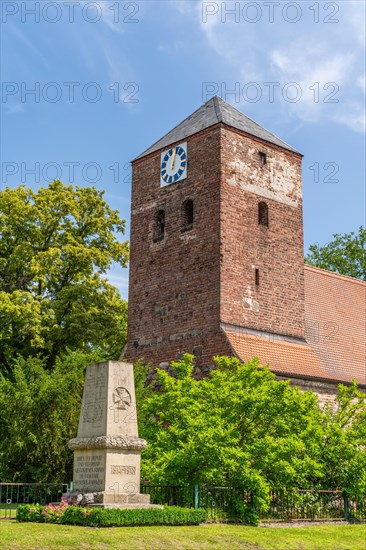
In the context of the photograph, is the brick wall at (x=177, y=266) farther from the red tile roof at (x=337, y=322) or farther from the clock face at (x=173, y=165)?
the red tile roof at (x=337, y=322)

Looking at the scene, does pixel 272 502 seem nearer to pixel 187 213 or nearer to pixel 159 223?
pixel 187 213

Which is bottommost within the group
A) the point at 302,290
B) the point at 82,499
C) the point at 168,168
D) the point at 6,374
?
the point at 82,499

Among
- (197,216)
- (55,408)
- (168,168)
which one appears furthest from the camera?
(168,168)

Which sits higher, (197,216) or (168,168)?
(168,168)

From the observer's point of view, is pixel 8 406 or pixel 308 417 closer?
pixel 308 417

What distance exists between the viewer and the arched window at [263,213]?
26.0 metres

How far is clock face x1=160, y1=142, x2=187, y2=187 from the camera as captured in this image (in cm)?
2638

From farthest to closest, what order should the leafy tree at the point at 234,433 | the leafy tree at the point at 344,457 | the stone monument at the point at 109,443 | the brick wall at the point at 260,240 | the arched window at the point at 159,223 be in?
the arched window at the point at 159,223
the brick wall at the point at 260,240
the leafy tree at the point at 344,457
the leafy tree at the point at 234,433
the stone monument at the point at 109,443

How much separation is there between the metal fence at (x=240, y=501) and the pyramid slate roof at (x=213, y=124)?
12.8 m

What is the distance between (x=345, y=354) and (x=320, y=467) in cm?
935

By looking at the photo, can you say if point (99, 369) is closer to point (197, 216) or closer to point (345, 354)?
point (197, 216)

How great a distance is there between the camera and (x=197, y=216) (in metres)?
25.2

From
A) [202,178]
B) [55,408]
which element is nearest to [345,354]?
[202,178]

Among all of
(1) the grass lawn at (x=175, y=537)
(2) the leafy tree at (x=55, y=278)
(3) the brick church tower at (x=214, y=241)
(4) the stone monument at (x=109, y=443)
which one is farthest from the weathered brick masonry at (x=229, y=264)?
(4) the stone monument at (x=109, y=443)
